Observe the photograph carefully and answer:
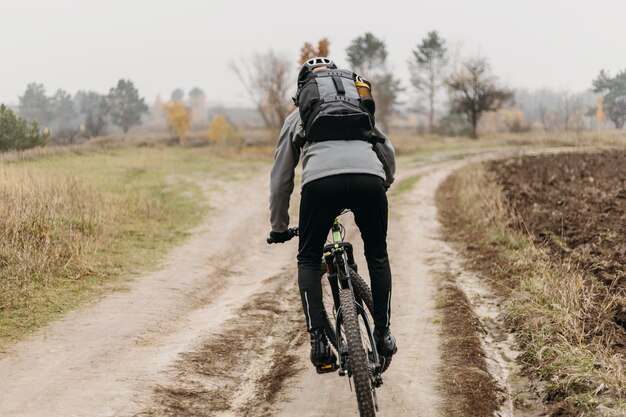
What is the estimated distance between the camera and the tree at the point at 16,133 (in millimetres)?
15414

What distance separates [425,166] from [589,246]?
60.5 feet

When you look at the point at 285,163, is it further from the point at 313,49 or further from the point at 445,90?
the point at 445,90

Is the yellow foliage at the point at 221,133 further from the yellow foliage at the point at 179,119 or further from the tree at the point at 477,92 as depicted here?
the tree at the point at 477,92

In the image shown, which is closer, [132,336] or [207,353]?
[207,353]

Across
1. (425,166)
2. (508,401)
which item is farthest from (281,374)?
(425,166)

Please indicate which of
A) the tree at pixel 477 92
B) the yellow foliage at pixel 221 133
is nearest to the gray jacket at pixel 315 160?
the tree at pixel 477 92

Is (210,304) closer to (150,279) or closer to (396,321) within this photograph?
(150,279)

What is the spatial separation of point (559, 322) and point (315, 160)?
2.88 m

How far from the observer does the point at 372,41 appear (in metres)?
72.7

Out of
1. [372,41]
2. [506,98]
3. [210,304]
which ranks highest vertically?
[372,41]

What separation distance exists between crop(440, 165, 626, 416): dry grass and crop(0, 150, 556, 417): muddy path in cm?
78

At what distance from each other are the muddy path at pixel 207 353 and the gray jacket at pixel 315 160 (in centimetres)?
139

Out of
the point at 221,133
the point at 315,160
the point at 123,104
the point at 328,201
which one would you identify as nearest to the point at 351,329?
the point at 328,201

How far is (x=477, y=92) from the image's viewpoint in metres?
57.2
